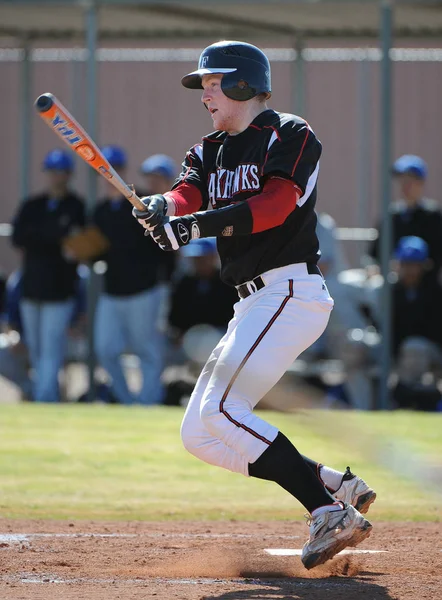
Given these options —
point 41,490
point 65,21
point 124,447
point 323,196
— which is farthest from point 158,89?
point 41,490

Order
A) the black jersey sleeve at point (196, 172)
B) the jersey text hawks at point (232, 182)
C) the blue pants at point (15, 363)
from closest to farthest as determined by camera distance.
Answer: the jersey text hawks at point (232, 182), the black jersey sleeve at point (196, 172), the blue pants at point (15, 363)

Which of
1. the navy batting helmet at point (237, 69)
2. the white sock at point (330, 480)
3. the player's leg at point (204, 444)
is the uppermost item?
the navy batting helmet at point (237, 69)

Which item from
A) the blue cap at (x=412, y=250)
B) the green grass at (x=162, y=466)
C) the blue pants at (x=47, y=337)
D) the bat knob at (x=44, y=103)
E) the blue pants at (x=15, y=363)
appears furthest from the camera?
the blue pants at (x=15, y=363)

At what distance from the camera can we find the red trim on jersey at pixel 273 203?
421 cm

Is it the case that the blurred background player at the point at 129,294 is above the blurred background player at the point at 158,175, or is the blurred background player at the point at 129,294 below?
below

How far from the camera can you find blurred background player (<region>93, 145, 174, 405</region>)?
9750 millimetres

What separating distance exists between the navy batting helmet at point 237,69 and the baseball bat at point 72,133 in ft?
1.73

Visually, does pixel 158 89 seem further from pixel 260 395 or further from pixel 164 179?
pixel 260 395

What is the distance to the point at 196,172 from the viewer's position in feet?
15.7

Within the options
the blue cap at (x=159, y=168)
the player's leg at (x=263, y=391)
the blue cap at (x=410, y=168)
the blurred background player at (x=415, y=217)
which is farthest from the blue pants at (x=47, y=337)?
the player's leg at (x=263, y=391)

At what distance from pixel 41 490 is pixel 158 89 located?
9.94 metres

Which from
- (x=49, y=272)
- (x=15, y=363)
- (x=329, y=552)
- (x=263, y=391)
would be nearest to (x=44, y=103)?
(x=263, y=391)

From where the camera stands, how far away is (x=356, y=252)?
13008 mm

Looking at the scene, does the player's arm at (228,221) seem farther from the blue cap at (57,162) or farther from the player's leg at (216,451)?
the blue cap at (57,162)
